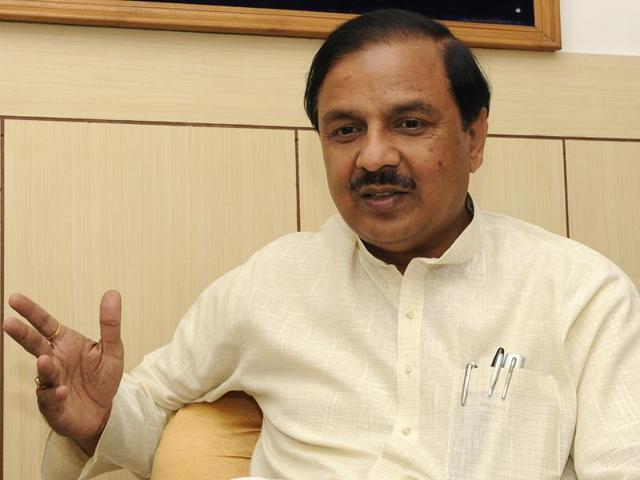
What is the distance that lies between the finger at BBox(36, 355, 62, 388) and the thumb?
11cm

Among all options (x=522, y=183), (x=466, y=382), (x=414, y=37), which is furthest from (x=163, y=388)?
(x=522, y=183)

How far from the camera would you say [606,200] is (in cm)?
269

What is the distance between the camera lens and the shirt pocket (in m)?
1.64

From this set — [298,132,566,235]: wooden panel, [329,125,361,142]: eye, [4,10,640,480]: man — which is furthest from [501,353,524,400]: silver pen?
[298,132,566,235]: wooden panel

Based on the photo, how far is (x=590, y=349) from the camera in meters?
1.66

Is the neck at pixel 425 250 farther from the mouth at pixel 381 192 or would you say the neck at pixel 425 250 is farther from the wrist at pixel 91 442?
the wrist at pixel 91 442

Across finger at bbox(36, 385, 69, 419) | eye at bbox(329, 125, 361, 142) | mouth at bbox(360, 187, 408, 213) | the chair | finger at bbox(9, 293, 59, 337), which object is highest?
eye at bbox(329, 125, 361, 142)

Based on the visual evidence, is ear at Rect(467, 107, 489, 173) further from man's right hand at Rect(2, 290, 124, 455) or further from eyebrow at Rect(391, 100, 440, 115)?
man's right hand at Rect(2, 290, 124, 455)

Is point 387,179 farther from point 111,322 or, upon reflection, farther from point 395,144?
point 111,322

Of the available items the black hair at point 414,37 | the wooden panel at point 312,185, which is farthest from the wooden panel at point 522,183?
the black hair at point 414,37

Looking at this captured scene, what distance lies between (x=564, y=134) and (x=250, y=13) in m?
0.98

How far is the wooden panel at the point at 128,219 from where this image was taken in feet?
7.41

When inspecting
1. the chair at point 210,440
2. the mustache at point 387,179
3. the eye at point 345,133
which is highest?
the eye at point 345,133

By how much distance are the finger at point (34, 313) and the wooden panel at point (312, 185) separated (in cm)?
96
